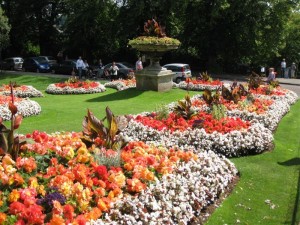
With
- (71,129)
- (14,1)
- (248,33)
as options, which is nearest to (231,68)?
(248,33)

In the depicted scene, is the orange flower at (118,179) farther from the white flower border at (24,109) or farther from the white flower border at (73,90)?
the white flower border at (73,90)

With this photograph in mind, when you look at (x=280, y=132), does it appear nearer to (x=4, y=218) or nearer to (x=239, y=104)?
(x=239, y=104)

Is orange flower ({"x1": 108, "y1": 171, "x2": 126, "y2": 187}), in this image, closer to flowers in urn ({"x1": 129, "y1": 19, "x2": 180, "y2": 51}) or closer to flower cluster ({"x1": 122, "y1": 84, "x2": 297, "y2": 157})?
flower cluster ({"x1": 122, "y1": 84, "x2": 297, "y2": 157})

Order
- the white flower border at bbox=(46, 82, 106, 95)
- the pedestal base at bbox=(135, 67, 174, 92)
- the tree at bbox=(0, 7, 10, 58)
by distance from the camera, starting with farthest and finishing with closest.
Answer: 1. the tree at bbox=(0, 7, 10, 58)
2. the white flower border at bbox=(46, 82, 106, 95)
3. the pedestal base at bbox=(135, 67, 174, 92)

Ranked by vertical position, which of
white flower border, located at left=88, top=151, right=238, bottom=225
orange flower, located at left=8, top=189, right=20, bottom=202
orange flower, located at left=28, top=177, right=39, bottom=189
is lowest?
white flower border, located at left=88, top=151, right=238, bottom=225

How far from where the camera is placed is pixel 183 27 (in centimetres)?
3641

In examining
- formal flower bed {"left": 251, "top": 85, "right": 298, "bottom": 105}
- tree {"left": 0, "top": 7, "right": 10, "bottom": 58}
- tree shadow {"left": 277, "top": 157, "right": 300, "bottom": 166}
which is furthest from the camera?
tree {"left": 0, "top": 7, "right": 10, "bottom": 58}

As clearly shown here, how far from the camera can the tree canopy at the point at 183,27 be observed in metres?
32.9

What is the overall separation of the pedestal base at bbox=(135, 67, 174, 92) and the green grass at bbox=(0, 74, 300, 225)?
1.83 m

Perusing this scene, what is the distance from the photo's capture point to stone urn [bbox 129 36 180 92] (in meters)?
18.2

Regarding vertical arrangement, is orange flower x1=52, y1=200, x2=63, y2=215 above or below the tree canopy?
below

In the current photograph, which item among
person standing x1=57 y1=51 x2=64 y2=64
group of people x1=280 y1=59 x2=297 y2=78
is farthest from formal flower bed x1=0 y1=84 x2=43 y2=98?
person standing x1=57 y1=51 x2=64 y2=64

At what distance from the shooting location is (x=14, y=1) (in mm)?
44188

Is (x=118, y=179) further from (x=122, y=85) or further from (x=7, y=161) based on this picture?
(x=122, y=85)
